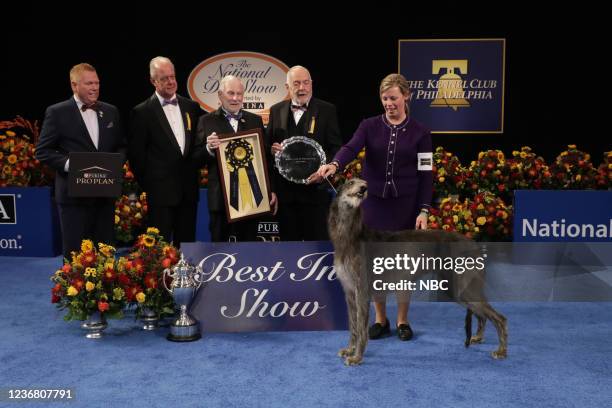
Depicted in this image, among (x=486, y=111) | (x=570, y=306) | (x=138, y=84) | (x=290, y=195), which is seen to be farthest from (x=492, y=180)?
(x=138, y=84)

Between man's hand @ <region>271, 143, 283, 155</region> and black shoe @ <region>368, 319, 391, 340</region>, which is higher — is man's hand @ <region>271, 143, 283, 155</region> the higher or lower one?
the higher one

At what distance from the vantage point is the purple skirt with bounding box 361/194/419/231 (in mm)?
3688

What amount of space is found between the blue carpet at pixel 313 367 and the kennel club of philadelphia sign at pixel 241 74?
3.95 m

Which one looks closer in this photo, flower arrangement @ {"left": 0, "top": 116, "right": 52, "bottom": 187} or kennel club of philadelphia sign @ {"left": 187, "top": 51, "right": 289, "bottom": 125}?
flower arrangement @ {"left": 0, "top": 116, "right": 52, "bottom": 187}

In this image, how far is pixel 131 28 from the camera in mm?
7398

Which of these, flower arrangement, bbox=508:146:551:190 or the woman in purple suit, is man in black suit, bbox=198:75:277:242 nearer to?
the woman in purple suit

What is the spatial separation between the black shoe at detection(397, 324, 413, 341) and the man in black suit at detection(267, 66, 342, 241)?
2.65 feet

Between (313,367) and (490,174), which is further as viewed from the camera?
(490,174)

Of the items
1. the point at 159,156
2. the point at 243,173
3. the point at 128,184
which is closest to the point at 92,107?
the point at 159,156

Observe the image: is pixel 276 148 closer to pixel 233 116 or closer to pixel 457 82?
pixel 233 116

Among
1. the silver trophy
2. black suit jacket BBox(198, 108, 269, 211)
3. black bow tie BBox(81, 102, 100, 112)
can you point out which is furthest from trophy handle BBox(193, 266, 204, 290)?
black bow tie BBox(81, 102, 100, 112)

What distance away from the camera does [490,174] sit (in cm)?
643

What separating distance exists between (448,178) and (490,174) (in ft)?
1.41

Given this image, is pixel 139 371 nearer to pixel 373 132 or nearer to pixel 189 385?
pixel 189 385
